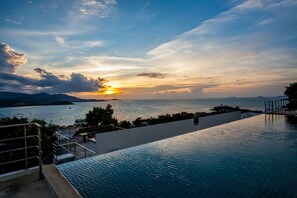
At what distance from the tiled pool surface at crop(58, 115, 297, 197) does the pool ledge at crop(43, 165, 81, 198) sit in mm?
772

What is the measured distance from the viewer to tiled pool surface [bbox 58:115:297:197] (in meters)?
3.17

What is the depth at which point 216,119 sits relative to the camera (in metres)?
10.8

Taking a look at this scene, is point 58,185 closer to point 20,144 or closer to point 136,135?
point 136,135

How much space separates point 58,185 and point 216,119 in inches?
A: 386

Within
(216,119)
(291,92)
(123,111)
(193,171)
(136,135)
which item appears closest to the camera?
(193,171)

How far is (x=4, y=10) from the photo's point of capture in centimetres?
593

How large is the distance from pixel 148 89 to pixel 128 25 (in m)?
27.6

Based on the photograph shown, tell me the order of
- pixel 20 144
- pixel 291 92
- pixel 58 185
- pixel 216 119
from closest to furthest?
pixel 58 185
pixel 20 144
pixel 216 119
pixel 291 92

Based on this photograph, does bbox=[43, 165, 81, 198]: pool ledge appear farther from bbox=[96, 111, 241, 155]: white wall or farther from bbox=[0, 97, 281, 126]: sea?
bbox=[0, 97, 281, 126]: sea

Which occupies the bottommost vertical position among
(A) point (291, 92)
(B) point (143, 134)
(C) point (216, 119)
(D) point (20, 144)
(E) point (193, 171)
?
(D) point (20, 144)

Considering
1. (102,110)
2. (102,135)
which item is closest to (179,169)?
(102,135)

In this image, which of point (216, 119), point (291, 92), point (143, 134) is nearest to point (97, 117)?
point (143, 134)

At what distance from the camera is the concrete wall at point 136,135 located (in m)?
6.56

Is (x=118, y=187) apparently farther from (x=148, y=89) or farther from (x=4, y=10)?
(x=148, y=89)
